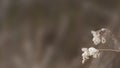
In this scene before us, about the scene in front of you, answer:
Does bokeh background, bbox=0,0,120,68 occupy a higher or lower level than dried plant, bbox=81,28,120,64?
higher

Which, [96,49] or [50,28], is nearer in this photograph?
[96,49]

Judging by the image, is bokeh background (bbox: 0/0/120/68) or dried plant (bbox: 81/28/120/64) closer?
dried plant (bbox: 81/28/120/64)

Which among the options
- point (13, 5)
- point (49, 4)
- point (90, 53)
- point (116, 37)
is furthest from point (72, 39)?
point (90, 53)

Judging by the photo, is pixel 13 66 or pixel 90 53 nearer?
pixel 90 53

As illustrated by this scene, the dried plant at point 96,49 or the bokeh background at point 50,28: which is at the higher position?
the bokeh background at point 50,28

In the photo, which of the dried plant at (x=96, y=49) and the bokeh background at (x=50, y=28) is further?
the bokeh background at (x=50, y=28)

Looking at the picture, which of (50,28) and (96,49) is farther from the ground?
(50,28)

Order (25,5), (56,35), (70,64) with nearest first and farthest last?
(70,64) < (56,35) < (25,5)

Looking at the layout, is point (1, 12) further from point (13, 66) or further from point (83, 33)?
point (83, 33)
